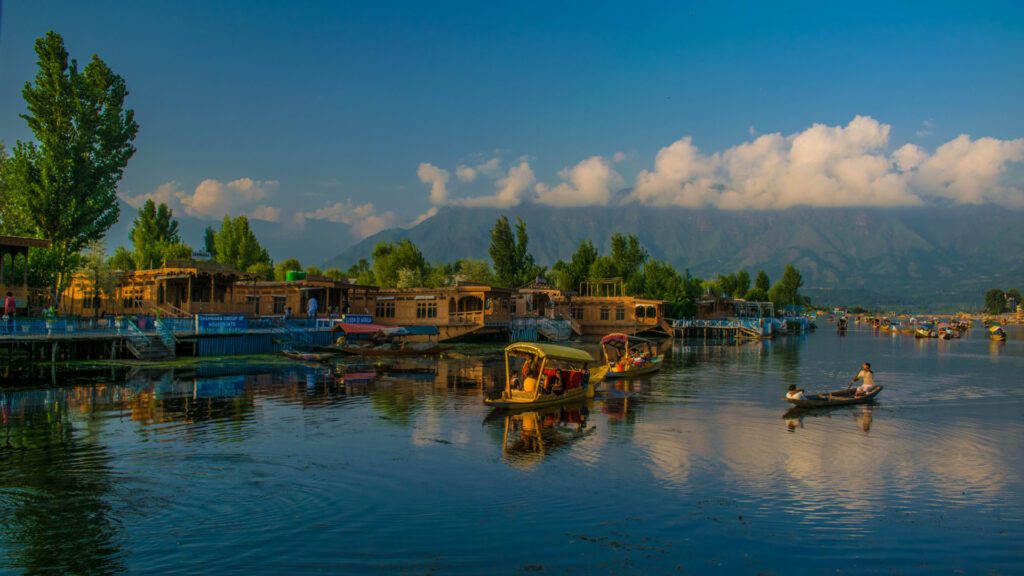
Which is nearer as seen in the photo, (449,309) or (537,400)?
(537,400)

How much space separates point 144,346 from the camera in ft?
133

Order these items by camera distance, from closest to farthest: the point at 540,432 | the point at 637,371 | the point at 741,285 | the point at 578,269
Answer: the point at 540,432
the point at 637,371
the point at 578,269
the point at 741,285

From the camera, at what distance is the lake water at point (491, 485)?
11820 mm

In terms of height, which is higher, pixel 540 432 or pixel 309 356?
pixel 309 356

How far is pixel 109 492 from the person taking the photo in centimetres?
1486

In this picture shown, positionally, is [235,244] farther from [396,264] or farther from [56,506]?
[56,506]

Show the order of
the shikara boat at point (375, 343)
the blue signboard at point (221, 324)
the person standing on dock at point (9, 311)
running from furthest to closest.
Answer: the shikara boat at point (375, 343) → the blue signboard at point (221, 324) → the person standing on dock at point (9, 311)

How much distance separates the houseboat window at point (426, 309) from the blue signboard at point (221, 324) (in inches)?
830

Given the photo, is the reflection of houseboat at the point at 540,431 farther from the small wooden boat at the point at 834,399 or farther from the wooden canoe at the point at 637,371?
the wooden canoe at the point at 637,371

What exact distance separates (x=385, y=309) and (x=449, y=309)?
24.1ft

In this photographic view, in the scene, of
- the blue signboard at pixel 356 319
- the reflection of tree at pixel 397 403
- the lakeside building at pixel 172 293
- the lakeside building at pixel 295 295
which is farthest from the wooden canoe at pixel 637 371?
the lakeside building at pixel 172 293

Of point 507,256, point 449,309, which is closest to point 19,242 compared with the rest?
point 449,309

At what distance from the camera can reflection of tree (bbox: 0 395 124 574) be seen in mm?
11266

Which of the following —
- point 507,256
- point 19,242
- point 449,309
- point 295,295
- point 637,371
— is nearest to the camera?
point 19,242
